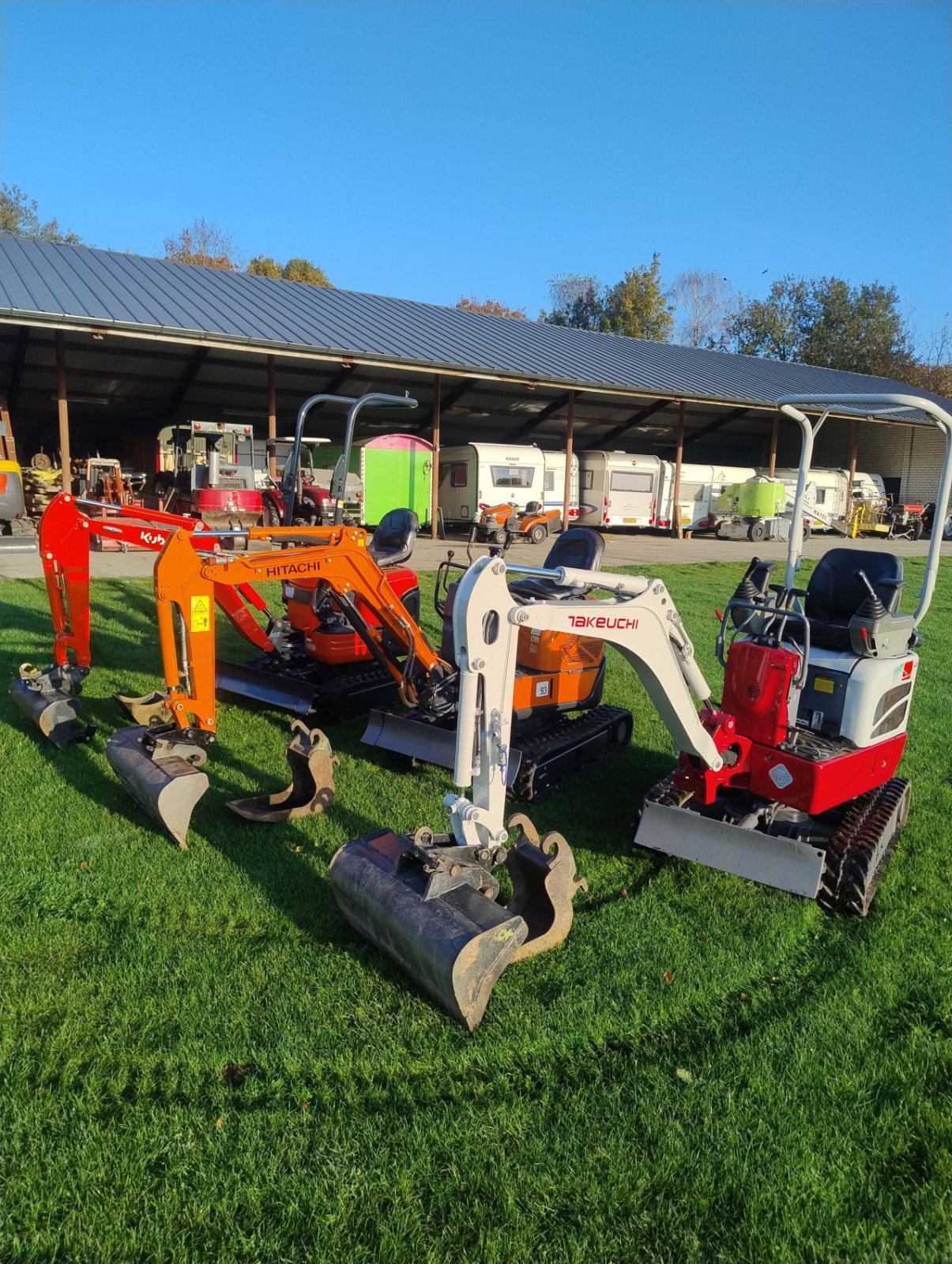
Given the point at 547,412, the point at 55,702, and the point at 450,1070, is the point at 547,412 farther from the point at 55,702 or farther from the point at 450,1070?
the point at 450,1070

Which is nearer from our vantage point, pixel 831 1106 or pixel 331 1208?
pixel 331 1208

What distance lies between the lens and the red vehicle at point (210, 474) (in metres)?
19.1

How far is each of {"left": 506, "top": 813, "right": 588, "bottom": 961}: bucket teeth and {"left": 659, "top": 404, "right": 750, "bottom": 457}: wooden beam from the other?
81.9 feet

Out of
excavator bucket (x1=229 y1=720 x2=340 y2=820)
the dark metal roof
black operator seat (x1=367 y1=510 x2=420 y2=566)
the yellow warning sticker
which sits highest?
the dark metal roof

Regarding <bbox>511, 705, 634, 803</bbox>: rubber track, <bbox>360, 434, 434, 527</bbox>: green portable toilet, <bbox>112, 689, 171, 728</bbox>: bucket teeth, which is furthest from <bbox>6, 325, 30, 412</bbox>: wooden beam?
<bbox>511, 705, 634, 803</bbox>: rubber track

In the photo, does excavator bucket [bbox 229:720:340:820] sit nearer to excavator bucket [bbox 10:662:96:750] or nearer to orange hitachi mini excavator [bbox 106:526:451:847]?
orange hitachi mini excavator [bbox 106:526:451:847]

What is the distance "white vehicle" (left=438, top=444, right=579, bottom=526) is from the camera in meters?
24.8

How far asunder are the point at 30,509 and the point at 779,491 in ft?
71.5

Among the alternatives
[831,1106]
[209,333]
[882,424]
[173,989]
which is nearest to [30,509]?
[209,333]

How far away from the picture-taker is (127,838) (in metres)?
4.89

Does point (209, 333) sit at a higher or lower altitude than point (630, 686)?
higher

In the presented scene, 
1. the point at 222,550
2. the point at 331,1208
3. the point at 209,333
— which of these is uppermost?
the point at 209,333

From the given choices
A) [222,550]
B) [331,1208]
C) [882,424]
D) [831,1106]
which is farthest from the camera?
[882,424]

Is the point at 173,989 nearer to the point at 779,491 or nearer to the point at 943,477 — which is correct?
the point at 943,477
